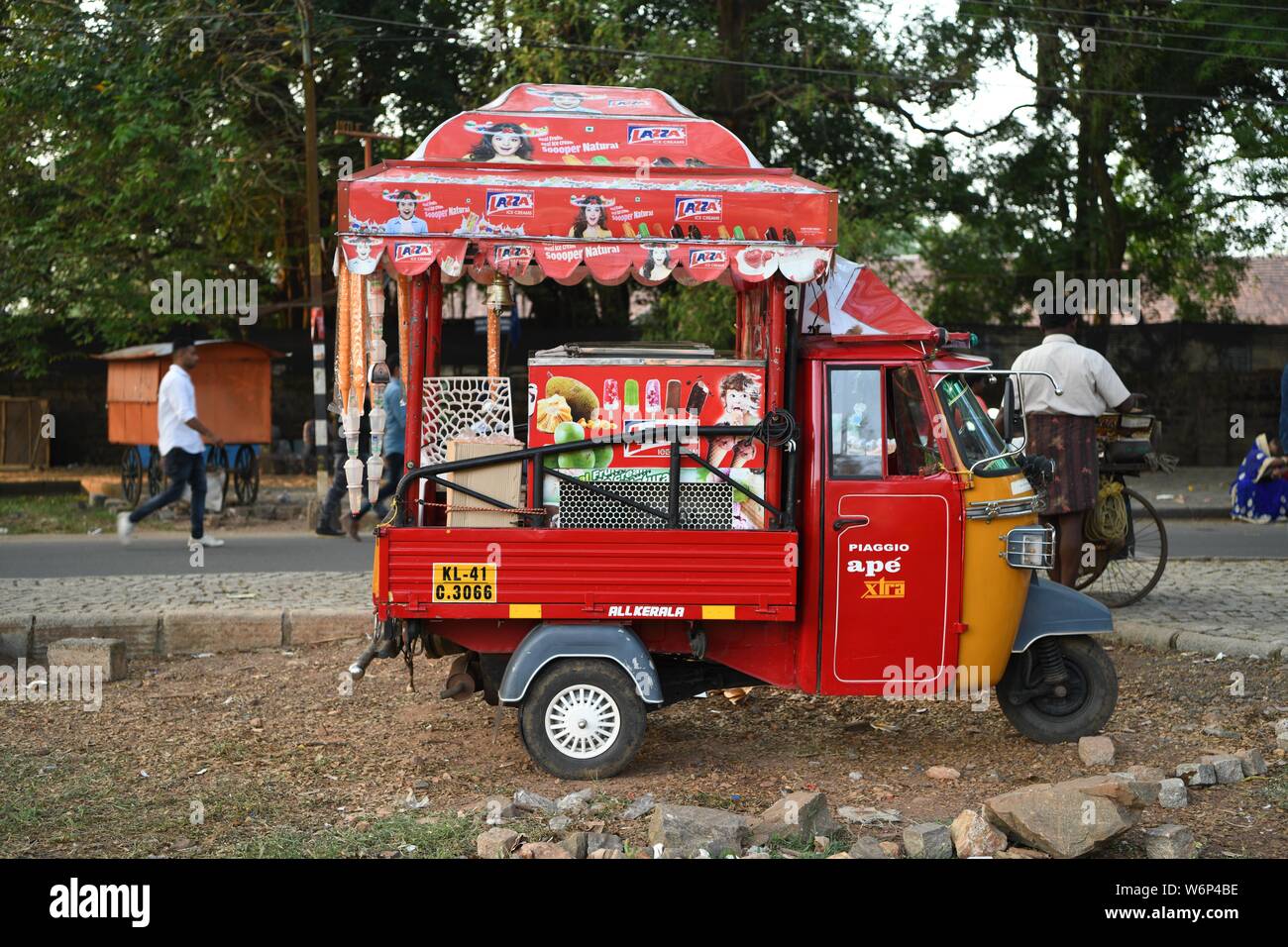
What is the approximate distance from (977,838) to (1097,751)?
1536 mm

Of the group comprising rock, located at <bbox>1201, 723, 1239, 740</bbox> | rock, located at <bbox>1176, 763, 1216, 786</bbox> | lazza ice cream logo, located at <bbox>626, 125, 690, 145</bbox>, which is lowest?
rock, located at <bbox>1201, 723, 1239, 740</bbox>

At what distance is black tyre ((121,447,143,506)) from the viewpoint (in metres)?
16.8

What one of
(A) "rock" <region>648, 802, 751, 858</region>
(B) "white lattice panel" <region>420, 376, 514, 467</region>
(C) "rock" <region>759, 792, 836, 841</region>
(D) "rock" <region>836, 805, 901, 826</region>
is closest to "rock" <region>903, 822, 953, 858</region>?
(C) "rock" <region>759, 792, 836, 841</region>

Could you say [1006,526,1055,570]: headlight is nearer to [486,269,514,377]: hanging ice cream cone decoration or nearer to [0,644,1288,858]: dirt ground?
[0,644,1288,858]: dirt ground

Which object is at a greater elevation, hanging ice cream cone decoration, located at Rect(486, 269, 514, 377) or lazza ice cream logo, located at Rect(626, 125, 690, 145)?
lazza ice cream logo, located at Rect(626, 125, 690, 145)

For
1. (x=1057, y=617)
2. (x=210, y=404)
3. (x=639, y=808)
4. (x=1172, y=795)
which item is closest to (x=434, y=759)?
(x=639, y=808)

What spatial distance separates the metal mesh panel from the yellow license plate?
40 centimetres

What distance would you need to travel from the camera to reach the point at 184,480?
1173cm

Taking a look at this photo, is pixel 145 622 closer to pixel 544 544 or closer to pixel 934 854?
pixel 544 544

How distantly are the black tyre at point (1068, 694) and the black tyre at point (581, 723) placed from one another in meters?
1.85

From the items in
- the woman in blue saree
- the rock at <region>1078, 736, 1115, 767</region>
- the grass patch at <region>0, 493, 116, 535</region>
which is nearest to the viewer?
the rock at <region>1078, 736, 1115, 767</region>

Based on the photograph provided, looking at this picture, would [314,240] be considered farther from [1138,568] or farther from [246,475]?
[1138,568]

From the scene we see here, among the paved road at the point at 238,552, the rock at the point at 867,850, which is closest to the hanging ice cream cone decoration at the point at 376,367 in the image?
the rock at the point at 867,850

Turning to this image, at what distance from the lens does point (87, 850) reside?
4645 mm
